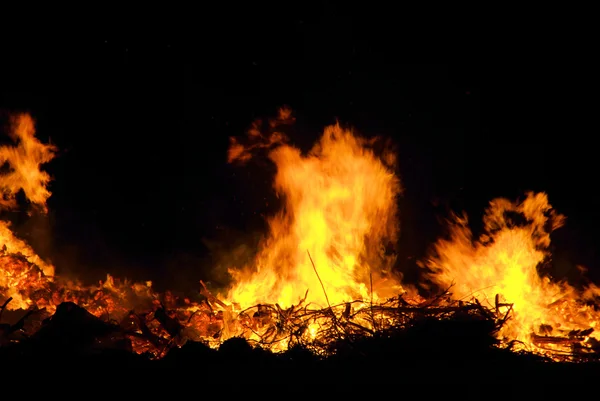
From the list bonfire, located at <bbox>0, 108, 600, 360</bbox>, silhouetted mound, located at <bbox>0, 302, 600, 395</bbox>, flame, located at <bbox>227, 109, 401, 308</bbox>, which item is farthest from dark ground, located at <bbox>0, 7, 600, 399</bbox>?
silhouetted mound, located at <bbox>0, 302, 600, 395</bbox>

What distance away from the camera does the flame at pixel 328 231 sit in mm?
6992

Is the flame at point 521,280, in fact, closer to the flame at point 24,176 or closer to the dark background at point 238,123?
the dark background at point 238,123

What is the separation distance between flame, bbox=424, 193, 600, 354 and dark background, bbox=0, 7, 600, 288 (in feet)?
3.51

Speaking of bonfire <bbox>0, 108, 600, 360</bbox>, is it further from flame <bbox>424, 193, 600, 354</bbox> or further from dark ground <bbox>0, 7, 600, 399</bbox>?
dark ground <bbox>0, 7, 600, 399</bbox>

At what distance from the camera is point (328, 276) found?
280 inches

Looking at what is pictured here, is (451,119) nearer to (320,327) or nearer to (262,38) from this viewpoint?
(262,38)

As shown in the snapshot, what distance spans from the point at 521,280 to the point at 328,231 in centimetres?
266

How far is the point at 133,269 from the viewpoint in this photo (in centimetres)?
948

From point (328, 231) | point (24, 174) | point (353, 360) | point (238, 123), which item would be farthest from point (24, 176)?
point (353, 360)

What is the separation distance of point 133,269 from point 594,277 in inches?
318

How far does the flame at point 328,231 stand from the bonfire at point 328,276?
0.02m

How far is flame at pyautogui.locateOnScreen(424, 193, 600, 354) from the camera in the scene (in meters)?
6.12

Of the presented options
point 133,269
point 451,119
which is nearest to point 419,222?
point 451,119

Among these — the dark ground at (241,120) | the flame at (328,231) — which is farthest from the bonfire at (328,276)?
the dark ground at (241,120)
